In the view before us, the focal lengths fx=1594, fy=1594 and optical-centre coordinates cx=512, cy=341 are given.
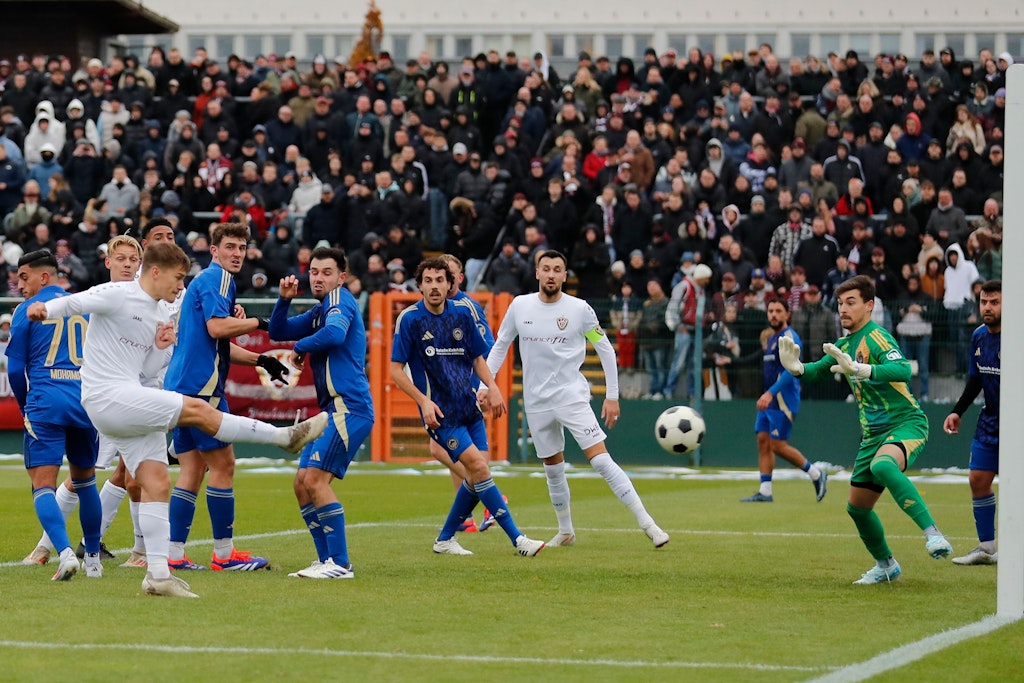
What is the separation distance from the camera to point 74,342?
1031 centimetres

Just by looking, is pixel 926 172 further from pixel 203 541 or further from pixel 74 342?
pixel 74 342

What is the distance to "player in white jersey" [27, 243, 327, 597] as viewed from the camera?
8.71 meters

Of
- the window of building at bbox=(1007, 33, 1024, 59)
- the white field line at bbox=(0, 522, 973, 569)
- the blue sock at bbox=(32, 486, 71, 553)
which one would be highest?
the window of building at bbox=(1007, 33, 1024, 59)

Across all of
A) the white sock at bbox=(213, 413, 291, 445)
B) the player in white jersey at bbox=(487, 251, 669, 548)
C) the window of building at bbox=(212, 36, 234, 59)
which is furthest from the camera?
the window of building at bbox=(212, 36, 234, 59)

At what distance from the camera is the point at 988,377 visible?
452 inches

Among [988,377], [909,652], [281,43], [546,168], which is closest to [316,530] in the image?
[909,652]

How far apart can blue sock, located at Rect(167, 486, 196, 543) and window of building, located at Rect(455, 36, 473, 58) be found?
32.2 metres

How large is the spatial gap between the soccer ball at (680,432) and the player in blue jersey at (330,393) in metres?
4.91

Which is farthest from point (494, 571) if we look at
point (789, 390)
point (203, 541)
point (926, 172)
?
point (926, 172)

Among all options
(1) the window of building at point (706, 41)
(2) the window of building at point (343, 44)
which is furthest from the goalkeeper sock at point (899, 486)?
(2) the window of building at point (343, 44)

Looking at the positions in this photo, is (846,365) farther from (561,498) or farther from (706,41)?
(706,41)

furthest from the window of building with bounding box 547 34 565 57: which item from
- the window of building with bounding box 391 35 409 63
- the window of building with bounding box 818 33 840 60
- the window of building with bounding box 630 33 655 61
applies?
the window of building with bounding box 818 33 840 60

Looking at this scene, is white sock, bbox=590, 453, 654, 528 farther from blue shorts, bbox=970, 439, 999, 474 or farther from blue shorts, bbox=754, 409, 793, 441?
blue shorts, bbox=754, 409, 793, 441

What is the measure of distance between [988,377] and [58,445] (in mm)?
6476
